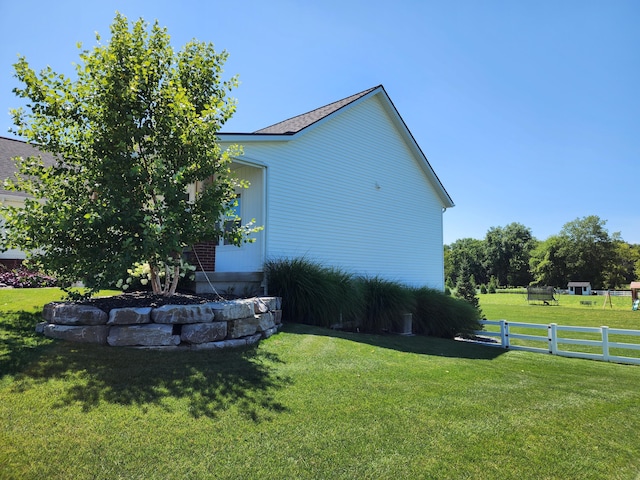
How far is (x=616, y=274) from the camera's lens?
200ft

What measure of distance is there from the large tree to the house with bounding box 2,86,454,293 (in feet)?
8.60

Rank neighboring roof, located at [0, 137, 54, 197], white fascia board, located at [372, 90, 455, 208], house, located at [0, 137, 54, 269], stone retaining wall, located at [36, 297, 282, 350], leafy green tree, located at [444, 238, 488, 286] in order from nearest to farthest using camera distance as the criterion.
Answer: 1. stone retaining wall, located at [36, 297, 282, 350]
2. white fascia board, located at [372, 90, 455, 208]
3. house, located at [0, 137, 54, 269]
4. neighboring roof, located at [0, 137, 54, 197]
5. leafy green tree, located at [444, 238, 488, 286]

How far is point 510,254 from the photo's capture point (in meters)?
73.6

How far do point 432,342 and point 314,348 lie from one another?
13.4 feet

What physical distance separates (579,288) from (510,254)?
19.2 meters

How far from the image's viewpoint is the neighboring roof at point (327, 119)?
31.5 feet

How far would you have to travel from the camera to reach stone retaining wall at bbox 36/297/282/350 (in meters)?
5.17

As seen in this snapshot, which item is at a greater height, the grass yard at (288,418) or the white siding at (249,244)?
the white siding at (249,244)

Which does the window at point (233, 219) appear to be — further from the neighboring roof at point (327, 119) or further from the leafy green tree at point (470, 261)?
the leafy green tree at point (470, 261)

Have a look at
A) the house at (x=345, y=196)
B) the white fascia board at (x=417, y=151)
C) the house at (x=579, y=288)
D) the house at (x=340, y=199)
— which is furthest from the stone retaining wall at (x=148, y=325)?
the house at (x=579, y=288)

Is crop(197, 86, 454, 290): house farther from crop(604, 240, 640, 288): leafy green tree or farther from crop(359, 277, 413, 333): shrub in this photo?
crop(604, 240, 640, 288): leafy green tree

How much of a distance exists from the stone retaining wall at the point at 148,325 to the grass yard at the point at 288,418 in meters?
0.23

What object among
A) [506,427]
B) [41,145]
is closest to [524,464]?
[506,427]

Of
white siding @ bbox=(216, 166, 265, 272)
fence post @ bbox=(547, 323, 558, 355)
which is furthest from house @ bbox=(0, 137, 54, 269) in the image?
fence post @ bbox=(547, 323, 558, 355)
